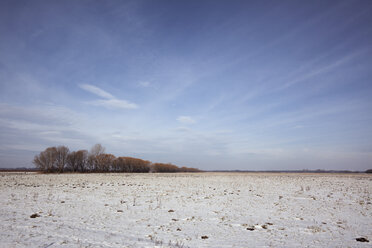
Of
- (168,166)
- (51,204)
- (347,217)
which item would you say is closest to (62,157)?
(168,166)

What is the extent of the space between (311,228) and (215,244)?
16.3 ft

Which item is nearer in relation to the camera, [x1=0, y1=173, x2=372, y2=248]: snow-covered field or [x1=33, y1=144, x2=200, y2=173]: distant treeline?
[x1=0, y1=173, x2=372, y2=248]: snow-covered field

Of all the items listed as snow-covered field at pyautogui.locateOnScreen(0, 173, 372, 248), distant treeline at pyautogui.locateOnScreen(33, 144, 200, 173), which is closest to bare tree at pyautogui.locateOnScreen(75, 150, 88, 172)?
distant treeline at pyautogui.locateOnScreen(33, 144, 200, 173)

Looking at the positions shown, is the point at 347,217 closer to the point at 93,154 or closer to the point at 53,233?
the point at 53,233

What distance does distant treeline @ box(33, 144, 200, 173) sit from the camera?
8702cm

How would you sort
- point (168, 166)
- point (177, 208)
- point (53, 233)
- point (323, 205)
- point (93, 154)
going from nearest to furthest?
point (53, 233), point (177, 208), point (323, 205), point (93, 154), point (168, 166)

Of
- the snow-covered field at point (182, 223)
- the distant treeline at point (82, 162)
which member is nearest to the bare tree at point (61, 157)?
the distant treeline at point (82, 162)

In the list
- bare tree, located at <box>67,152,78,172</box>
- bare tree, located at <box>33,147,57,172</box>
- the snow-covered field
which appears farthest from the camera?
bare tree, located at <box>67,152,78,172</box>

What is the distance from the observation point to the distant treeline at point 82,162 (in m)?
87.0

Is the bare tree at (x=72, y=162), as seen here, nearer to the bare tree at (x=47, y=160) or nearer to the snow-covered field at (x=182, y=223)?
the bare tree at (x=47, y=160)

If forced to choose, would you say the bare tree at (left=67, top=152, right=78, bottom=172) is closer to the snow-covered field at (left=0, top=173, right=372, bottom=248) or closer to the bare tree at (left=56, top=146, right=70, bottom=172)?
the bare tree at (left=56, top=146, right=70, bottom=172)

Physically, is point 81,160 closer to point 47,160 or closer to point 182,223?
point 47,160

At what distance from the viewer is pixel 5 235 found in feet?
24.4

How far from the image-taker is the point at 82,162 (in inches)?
3984
